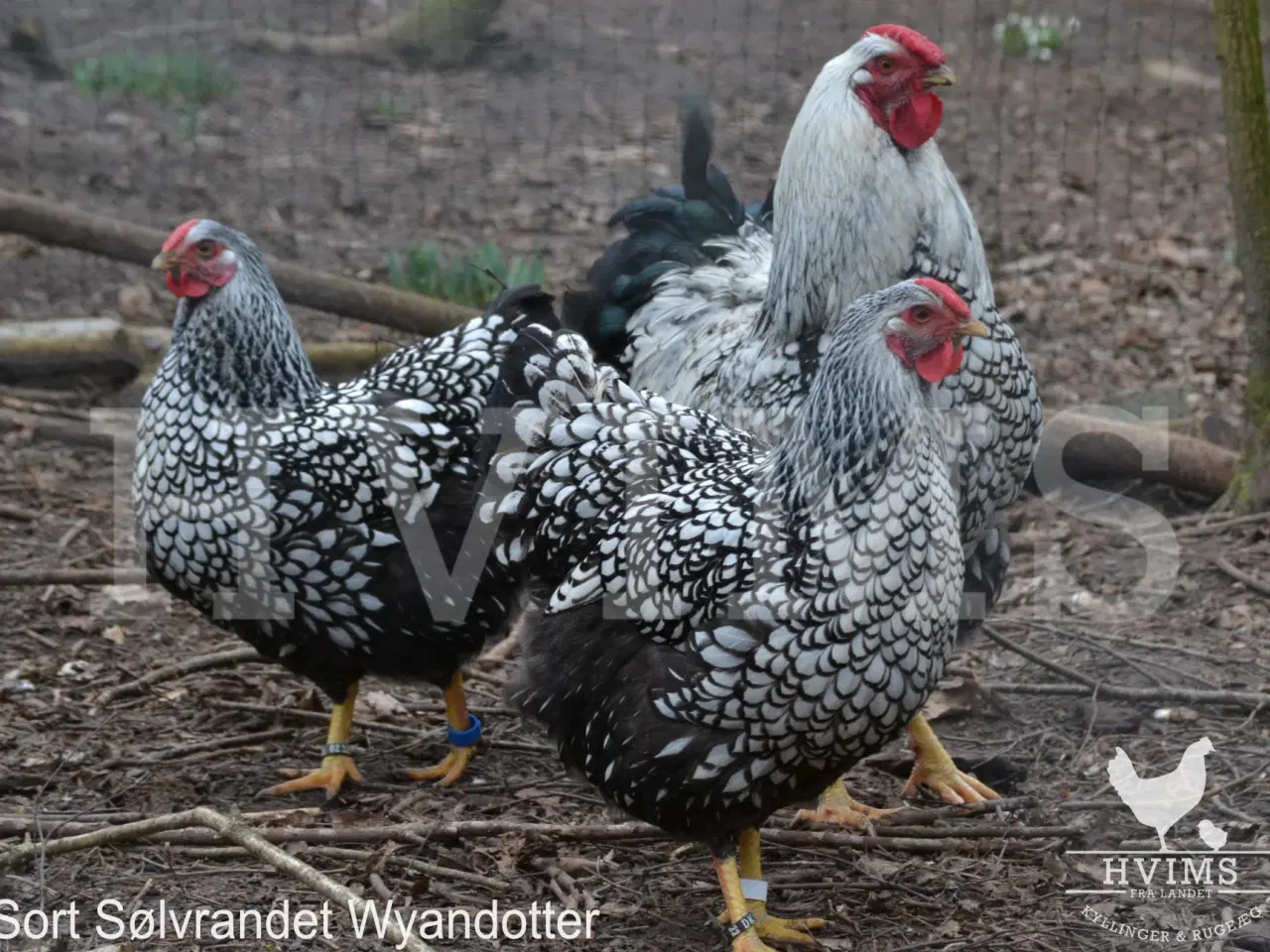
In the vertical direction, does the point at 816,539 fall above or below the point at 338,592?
above

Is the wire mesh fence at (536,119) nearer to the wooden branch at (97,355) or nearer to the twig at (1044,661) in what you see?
the wooden branch at (97,355)

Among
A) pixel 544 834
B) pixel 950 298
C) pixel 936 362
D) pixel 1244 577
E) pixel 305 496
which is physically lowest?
pixel 544 834

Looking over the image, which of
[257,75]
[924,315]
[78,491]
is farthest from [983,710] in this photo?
[257,75]

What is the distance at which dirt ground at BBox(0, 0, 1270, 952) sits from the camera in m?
3.83

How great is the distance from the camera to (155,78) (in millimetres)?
9711

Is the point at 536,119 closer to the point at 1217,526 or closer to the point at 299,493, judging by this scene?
the point at 1217,526

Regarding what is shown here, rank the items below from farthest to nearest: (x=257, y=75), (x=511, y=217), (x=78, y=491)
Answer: (x=257, y=75), (x=511, y=217), (x=78, y=491)

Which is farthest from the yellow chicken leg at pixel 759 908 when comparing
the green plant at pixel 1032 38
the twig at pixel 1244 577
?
the green plant at pixel 1032 38

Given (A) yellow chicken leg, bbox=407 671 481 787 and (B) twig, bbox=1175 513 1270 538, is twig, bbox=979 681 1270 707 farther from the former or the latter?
(A) yellow chicken leg, bbox=407 671 481 787

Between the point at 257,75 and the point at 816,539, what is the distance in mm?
8680

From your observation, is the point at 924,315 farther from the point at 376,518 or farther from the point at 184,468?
the point at 184,468

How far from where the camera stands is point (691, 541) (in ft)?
11.2

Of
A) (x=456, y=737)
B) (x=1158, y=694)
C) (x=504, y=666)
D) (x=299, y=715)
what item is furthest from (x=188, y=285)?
(x=1158, y=694)

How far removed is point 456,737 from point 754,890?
4.27 ft
